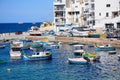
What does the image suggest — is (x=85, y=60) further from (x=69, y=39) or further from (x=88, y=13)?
(x=88, y=13)

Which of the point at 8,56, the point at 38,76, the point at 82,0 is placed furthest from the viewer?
the point at 82,0

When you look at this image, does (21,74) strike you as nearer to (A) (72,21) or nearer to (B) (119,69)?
(B) (119,69)

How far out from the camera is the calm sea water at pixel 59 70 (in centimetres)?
4538

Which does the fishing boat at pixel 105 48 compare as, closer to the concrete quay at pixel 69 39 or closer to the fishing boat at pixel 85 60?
the concrete quay at pixel 69 39

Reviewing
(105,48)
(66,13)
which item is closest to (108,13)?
(66,13)

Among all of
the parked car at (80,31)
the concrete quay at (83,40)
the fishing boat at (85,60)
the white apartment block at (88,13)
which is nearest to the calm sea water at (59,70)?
the fishing boat at (85,60)

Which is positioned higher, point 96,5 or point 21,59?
point 96,5

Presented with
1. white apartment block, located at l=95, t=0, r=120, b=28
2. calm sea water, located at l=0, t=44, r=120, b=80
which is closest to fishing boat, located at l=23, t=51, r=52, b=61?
calm sea water, located at l=0, t=44, r=120, b=80

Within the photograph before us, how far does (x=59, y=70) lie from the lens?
164 feet

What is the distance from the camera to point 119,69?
49.4 metres

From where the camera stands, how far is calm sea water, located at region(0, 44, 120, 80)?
45.4 metres

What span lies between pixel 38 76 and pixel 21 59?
14.3 meters

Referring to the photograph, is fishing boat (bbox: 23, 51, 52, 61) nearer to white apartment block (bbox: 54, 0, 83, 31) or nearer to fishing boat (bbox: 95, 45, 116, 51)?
fishing boat (bbox: 95, 45, 116, 51)

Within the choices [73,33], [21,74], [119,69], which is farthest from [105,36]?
[21,74]
